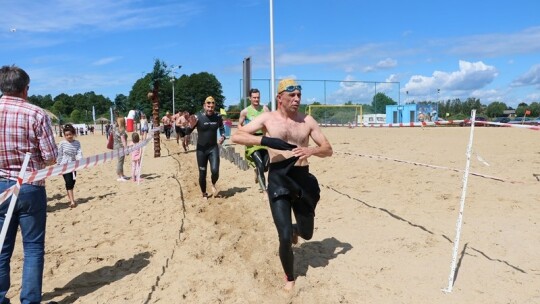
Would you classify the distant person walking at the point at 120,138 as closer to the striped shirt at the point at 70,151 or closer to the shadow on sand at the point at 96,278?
the striped shirt at the point at 70,151

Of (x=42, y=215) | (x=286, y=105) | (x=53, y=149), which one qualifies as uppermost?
(x=286, y=105)

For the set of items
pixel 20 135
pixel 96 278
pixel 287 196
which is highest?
pixel 20 135

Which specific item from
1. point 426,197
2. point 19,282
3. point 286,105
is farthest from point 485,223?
point 19,282

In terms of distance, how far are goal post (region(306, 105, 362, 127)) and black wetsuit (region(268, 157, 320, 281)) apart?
3967 centimetres

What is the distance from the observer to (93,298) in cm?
→ 397

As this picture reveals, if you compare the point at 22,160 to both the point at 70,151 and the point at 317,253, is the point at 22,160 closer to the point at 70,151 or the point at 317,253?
the point at 317,253

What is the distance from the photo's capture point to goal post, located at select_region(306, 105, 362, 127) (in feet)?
144

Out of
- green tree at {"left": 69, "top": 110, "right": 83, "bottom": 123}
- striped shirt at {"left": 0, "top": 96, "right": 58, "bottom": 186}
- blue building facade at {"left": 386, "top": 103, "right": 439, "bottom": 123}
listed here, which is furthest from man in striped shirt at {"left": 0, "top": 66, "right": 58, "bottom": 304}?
green tree at {"left": 69, "top": 110, "right": 83, "bottom": 123}

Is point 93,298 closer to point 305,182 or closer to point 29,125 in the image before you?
point 29,125

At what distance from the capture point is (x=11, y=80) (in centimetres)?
341

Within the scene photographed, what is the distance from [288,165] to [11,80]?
2415 mm

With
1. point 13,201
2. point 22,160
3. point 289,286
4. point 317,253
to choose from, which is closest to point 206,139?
point 317,253

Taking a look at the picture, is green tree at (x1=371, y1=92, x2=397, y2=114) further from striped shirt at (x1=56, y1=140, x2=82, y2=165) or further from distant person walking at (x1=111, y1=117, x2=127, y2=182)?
striped shirt at (x1=56, y1=140, x2=82, y2=165)

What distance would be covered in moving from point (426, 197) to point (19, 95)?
6106mm
